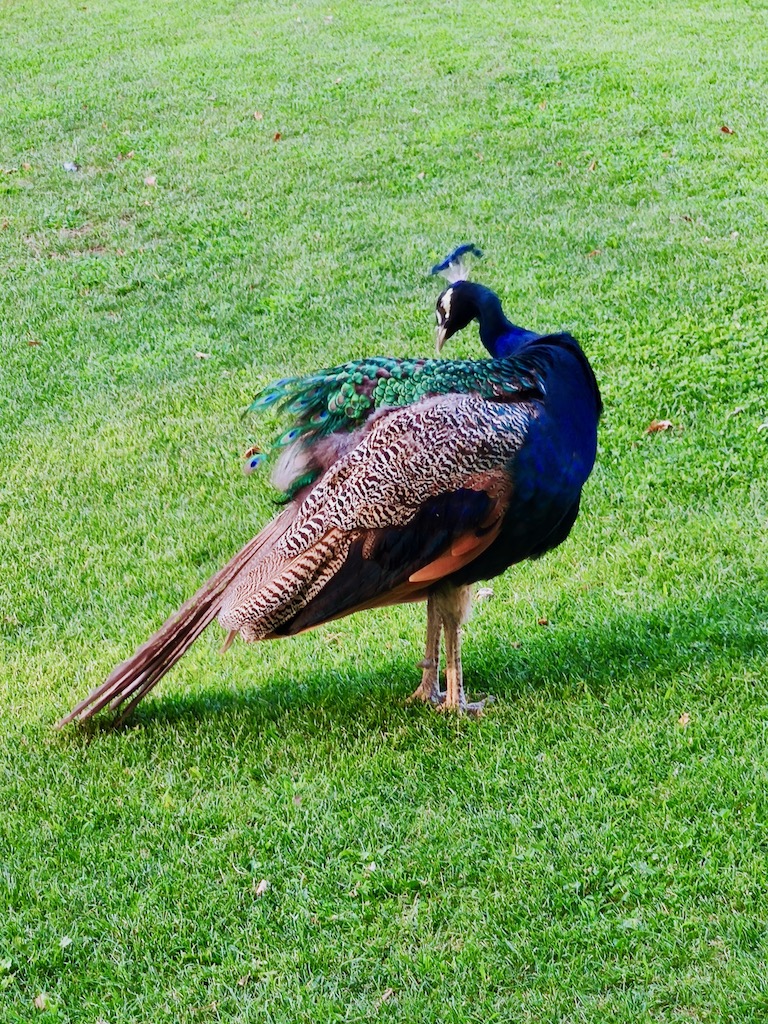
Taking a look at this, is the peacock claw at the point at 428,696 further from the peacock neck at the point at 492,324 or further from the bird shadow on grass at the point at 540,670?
the peacock neck at the point at 492,324

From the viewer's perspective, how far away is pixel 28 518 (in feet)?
21.7

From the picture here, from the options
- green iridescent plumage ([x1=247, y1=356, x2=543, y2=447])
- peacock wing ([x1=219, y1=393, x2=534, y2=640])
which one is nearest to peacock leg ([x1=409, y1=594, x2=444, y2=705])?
peacock wing ([x1=219, y1=393, x2=534, y2=640])

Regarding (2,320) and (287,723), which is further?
(2,320)

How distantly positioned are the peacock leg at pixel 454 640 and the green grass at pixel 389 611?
126 mm

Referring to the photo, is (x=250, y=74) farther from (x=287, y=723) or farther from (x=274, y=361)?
(x=287, y=723)

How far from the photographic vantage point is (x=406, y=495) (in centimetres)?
403

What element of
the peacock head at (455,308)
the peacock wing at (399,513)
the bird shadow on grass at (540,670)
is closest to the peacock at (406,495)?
the peacock wing at (399,513)

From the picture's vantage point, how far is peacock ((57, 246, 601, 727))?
4.04 metres

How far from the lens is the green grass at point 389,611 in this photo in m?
3.39

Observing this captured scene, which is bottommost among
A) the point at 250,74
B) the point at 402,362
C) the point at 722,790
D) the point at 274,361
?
the point at 722,790

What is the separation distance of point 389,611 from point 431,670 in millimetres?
995

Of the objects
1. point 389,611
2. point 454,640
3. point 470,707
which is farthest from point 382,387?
point 389,611

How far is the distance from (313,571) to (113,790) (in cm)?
104

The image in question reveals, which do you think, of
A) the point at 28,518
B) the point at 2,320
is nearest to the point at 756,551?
the point at 28,518
